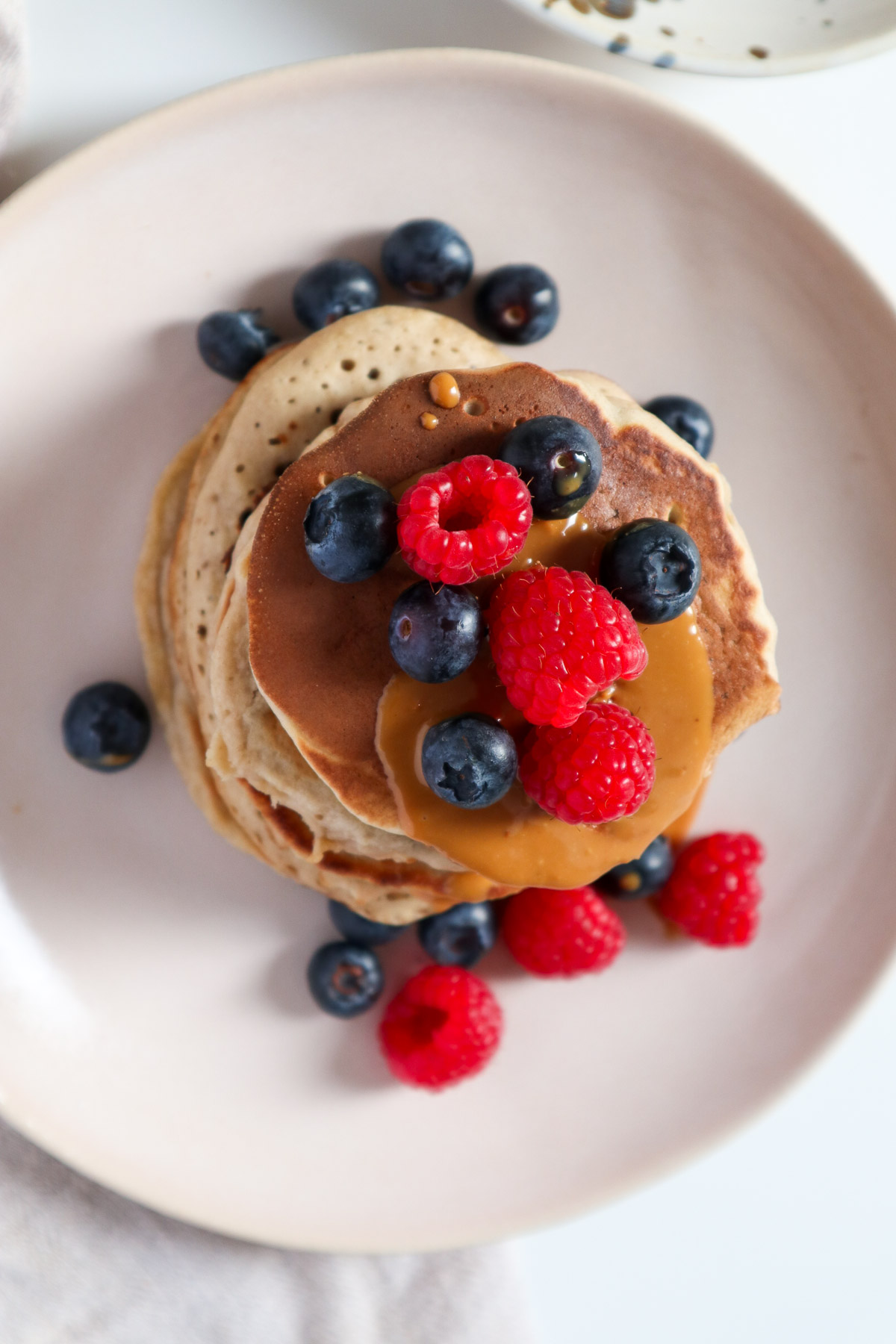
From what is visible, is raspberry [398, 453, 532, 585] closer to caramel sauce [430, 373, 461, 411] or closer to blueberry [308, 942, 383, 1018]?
caramel sauce [430, 373, 461, 411]

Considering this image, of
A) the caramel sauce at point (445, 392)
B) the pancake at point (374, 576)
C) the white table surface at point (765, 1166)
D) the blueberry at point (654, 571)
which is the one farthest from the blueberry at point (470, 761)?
the white table surface at point (765, 1166)

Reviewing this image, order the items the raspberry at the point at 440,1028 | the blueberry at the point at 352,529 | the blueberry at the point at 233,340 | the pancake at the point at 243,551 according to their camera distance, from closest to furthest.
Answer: the blueberry at the point at 352,529 < the pancake at the point at 243,551 < the blueberry at the point at 233,340 < the raspberry at the point at 440,1028

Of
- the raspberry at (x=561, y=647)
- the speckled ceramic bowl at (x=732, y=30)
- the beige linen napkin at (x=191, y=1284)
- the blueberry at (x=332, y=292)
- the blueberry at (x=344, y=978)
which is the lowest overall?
the beige linen napkin at (x=191, y=1284)

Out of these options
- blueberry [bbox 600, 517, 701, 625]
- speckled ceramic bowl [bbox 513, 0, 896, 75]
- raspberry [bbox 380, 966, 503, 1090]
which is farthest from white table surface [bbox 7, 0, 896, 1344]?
blueberry [bbox 600, 517, 701, 625]

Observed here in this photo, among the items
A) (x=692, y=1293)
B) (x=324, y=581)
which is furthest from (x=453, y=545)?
(x=692, y=1293)

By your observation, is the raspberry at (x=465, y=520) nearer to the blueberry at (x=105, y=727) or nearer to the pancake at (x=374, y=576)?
the pancake at (x=374, y=576)

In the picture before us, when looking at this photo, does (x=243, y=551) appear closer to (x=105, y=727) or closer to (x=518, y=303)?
(x=105, y=727)

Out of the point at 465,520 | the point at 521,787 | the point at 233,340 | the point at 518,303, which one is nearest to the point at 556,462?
the point at 465,520
